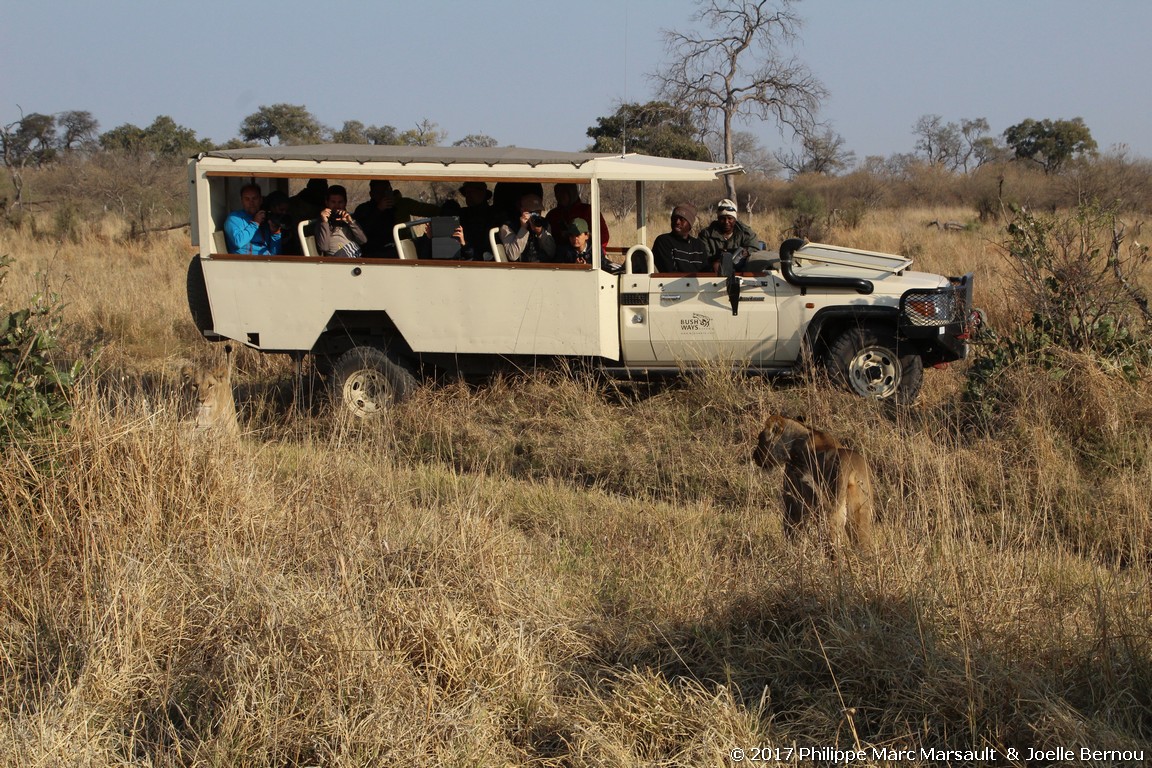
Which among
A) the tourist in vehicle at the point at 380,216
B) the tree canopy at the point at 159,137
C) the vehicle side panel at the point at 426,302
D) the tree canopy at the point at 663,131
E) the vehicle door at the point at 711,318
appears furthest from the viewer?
the tree canopy at the point at 159,137

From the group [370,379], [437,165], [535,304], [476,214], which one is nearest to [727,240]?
[535,304]

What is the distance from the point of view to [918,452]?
A: 621 cm

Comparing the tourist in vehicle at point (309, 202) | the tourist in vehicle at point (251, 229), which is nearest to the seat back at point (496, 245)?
the tourist in vehicle at point (309, 202)

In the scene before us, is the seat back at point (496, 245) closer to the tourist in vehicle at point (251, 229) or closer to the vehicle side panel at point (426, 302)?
the vehicle side panel at point (426, 302)

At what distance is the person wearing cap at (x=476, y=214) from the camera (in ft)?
27.9

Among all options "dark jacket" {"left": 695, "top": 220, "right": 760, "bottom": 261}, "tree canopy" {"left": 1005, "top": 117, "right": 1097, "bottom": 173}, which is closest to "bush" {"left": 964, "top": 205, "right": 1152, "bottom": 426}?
"dark jacket" {"left": 695, "top": 220, "right": 760, "bottom": 261}

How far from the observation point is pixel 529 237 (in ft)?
26.6

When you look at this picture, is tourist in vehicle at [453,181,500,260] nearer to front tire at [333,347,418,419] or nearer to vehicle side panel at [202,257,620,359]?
vehicle side panel at [202,257,620,359]

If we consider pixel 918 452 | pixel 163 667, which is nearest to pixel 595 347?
pixel 918 452

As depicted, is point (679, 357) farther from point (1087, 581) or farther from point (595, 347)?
point (1087, 581)

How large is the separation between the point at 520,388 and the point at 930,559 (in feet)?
13.7

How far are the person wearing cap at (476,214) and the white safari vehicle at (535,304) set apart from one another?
49 cm

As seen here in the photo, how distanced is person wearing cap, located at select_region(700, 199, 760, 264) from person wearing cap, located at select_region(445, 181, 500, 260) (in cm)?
174

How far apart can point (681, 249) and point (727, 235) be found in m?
0.50
